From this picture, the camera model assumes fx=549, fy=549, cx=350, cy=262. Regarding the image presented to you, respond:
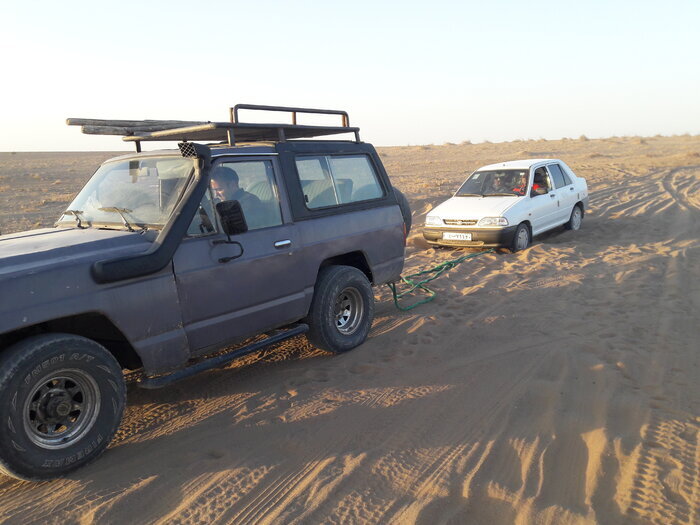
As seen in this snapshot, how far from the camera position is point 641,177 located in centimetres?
2462

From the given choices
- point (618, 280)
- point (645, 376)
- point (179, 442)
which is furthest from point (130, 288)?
point (618, 280)

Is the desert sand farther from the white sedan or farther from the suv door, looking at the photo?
the white sedan

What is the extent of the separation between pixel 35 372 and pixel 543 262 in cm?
779

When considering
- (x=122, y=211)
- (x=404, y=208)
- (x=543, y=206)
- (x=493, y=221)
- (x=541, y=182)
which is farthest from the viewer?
(x=541, y=182)

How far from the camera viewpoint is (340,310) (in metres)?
5.64

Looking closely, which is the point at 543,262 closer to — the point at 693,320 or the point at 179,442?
the point at 693,320

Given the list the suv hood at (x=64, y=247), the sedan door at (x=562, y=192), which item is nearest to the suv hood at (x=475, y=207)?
the sedan door at (x=562, y=192)

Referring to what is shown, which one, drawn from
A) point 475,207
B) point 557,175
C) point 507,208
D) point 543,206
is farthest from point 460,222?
point 557,175

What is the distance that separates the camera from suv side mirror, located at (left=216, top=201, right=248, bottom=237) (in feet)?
13.3

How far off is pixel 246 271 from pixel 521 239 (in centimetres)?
719

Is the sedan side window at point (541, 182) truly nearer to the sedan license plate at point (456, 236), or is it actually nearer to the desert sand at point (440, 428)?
the sedan license plate at point (456, 236)

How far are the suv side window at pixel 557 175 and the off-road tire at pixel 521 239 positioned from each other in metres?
1.81

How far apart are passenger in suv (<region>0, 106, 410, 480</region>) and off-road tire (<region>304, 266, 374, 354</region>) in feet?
0.05

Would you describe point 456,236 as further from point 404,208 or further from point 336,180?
point 336,180
